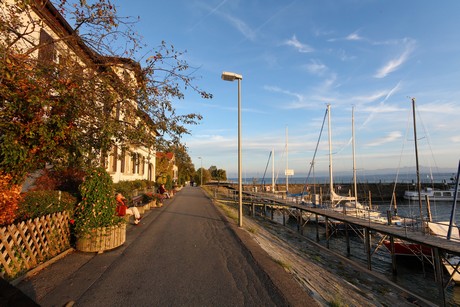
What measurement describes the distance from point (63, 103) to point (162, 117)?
9.56 feet

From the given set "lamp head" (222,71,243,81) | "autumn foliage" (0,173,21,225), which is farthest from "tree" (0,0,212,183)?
"lamp head" (222,71,243,81)

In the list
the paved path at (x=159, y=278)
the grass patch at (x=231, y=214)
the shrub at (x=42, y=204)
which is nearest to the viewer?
the paved path at (x=159, y=278)

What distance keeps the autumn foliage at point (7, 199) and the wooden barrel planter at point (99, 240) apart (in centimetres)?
188

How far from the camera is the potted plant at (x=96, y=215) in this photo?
7.26m

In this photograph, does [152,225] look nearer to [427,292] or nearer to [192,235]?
[192,235]

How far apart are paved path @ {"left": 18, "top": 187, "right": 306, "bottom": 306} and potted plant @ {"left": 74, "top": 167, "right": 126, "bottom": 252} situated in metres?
0.30

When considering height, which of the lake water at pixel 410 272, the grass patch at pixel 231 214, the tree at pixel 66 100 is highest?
the tree at pixel 66 100

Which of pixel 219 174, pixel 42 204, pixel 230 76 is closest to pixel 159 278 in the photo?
pixel 42 204

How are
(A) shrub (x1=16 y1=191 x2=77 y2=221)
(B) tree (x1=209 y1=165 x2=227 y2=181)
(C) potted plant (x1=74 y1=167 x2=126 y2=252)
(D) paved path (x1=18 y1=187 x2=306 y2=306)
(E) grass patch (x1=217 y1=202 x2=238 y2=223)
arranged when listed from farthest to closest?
(B) tree (x1=209 y1=165 x2=227 y2=181), (E) grass patch (x1=217 y1=202 x2=238 y2=223), (C) potted plant (x1=74 y1=167 x2=126 y2=252), (A) shrub (x1=16 y1=191 x2=77 y2=221), (D) paved path (x1=18 y1=187 x2=306 y2=306)

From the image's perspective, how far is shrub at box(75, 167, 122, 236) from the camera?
7.26m

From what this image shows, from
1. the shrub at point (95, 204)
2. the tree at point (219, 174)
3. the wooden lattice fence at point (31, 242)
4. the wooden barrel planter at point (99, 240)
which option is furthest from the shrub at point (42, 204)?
the tree at point (219, 174)

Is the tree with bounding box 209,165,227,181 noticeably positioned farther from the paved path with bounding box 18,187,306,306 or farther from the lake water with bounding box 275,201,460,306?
the paved path with bounding box 18,187,306,306

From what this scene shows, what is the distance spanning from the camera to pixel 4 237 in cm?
488

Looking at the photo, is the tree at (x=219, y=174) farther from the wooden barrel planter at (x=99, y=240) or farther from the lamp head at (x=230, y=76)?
the wooden barrel planter at (x=99, y=240)
